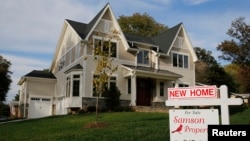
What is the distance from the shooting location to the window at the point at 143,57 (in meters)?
28.8

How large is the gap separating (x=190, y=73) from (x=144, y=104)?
21.7 ft

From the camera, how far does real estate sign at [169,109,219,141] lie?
5875 millimetres

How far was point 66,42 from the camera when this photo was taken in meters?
30.8

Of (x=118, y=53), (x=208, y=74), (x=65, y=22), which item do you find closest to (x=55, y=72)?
(x=65, y=22)

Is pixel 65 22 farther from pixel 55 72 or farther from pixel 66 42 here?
pixel 55 72

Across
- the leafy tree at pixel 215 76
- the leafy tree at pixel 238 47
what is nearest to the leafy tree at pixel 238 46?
the leafy tree at pixel 238 47

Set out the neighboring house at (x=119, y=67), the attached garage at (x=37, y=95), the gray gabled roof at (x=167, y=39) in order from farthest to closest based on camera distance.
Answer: the gray gabled roof at (x=167, y=39), the attached garage at (x=37, y=95), the neighboring house at (x=119, y=67)

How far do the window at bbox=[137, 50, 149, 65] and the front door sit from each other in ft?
5.78

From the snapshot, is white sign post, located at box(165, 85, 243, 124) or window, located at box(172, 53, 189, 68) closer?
white sign post, located at box(165, 85, 243, 124)

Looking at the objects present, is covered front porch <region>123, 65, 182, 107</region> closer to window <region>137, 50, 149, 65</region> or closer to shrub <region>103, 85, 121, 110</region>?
window <region>137, 50, 149, 65</region>

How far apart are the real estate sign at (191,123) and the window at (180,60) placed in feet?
81.5

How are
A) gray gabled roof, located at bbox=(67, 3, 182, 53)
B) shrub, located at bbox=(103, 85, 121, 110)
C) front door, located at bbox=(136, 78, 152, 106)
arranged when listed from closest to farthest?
shrub, located at bbox=(103, 85, 121, 110), gray gabled roof, located at bbox=(67, 3, 182, 53), front door, located at bbox=(136, 78, 152, 106)

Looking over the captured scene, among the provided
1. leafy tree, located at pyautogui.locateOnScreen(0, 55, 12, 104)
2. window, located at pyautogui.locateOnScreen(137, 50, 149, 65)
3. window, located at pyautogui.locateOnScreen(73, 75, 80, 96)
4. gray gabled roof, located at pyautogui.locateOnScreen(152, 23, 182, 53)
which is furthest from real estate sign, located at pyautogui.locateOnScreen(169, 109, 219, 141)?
leafy tree, located at pyautogui.locateOnScreen(0, 55, 12, 104)

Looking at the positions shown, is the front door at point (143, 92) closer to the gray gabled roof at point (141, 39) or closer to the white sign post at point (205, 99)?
the gray gabled roof at point (141, 39)
